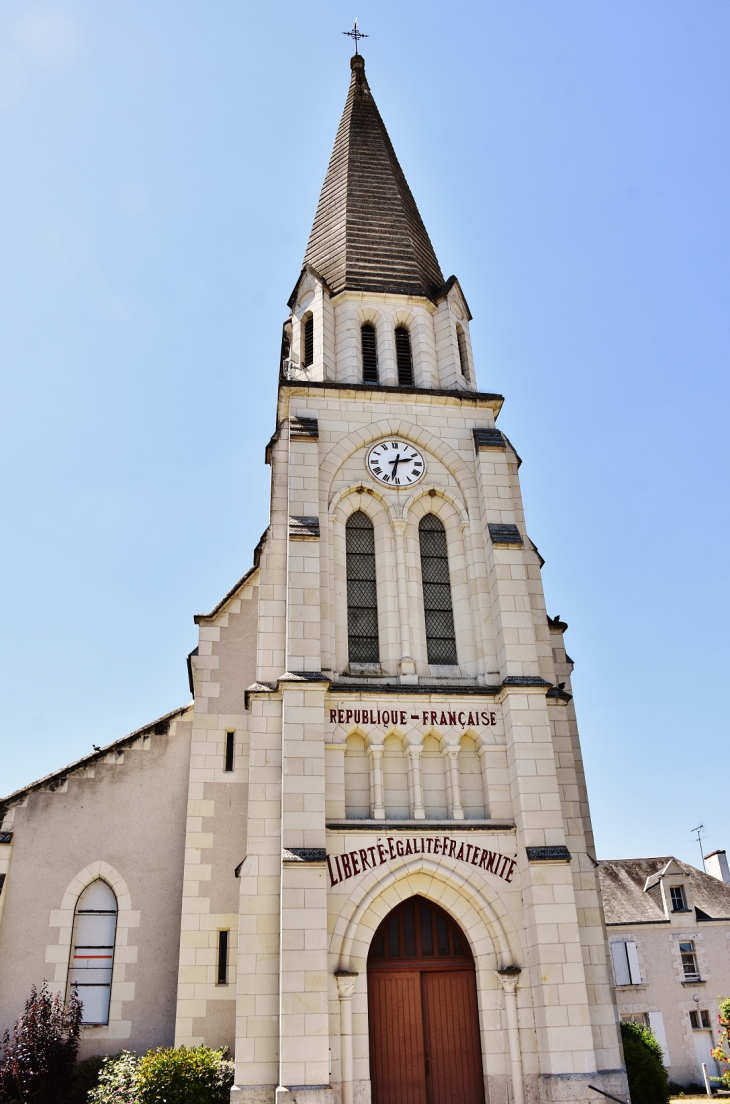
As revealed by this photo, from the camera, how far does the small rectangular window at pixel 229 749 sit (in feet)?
57.0

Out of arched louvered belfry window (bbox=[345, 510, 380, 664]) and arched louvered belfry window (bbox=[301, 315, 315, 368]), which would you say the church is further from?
arched louvered belfry window (bbox=[301, 315, 315, 368])

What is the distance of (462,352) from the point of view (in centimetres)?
2164

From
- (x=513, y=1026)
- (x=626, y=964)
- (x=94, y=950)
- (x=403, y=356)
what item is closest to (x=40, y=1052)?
(x=94, y=950)

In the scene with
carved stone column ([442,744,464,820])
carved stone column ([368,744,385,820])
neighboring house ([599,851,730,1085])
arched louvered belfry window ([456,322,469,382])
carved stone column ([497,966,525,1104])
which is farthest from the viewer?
neighboring house ([599,851,730,1085])

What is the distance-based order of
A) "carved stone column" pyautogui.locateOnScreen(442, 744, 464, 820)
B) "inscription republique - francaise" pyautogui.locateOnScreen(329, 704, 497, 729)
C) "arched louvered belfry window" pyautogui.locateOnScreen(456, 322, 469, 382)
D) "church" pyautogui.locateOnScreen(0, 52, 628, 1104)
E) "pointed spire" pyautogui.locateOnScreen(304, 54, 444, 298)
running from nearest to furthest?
"church" pyautogui.locateOnScreen(0, 52, 628, 1104) < "carved stone column" pyautogui.locateOnScreen(442, 744, 464, 820) < "inscription republique - francaise" pyautogui.locateOnScreen(329, 704, 497, 729) < "arched louvered belfry window" pyautogui.locateOnScreen(456, 322, 469, 382) < "pointed spire" pyautogui.locateOnScreen(304, 54, 444, 298)

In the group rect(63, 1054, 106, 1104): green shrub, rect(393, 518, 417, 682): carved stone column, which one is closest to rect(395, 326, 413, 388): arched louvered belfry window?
rect(393, 518, 417, 682): carved stone column

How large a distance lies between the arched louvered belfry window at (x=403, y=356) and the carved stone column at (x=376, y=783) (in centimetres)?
874

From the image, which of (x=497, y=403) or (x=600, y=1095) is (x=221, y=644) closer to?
(x=497, y=403)

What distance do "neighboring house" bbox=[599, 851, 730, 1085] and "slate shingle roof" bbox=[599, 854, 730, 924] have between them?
41 millimetres

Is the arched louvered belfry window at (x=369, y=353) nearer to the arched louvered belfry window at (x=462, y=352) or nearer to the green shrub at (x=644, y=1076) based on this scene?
the arched louvered belfry window at (x=462, y=352)

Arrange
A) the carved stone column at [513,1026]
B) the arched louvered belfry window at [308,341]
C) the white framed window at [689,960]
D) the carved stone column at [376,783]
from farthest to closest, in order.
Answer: the white framed window at [689,960] → the arched louvered belfry window at [308,341] → the carved stone column at [376,783] → the carved stone column at [513,1026]

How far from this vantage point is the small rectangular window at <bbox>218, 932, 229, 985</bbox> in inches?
609

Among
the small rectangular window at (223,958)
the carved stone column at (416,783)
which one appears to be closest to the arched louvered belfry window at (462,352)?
the carved stone column at (416,783)

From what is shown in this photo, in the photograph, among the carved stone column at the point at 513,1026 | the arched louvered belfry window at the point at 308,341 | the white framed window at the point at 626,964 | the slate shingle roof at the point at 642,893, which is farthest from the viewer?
the slate shingle roof at the point at 642,893
